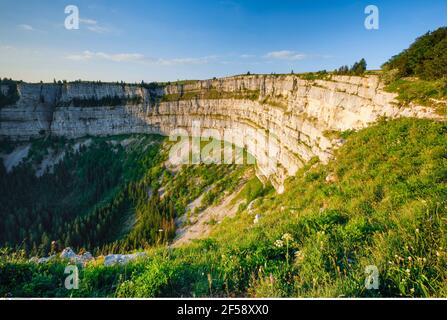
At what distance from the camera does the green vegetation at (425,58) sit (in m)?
20.1

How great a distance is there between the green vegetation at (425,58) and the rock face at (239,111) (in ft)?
9.20

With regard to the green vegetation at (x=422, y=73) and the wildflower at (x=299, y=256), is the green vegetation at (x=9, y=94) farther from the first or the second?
the wildflower at (x=299, y=256)

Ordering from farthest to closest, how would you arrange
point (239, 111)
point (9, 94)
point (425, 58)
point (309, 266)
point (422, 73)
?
point (9, 94), point (239, 111), point (425, 58), point (422, 73), point (309, 266)

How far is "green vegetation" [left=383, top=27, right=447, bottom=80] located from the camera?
65.9ft

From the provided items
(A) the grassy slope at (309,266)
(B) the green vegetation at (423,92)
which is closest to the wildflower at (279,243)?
(A) the grassy slope at (309,266)

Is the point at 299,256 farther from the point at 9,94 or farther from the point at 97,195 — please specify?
the point at 9,94

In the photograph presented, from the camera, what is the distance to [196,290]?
4684 mm

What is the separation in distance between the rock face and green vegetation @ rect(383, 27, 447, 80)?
2.80 metres

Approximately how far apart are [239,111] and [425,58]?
59357 mm

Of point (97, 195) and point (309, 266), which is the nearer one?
point (309, 266)

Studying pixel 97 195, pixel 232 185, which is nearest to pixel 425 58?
pixel 232 185

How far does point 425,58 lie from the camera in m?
22.3
